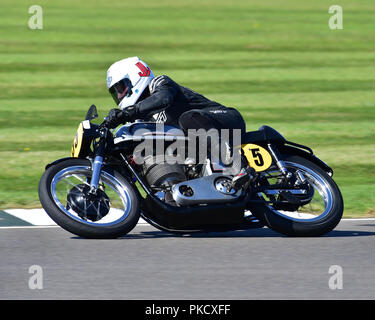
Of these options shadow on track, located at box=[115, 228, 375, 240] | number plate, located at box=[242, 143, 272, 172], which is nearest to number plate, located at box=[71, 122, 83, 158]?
shadow on track, located at box=[115, 228, 375, 240]

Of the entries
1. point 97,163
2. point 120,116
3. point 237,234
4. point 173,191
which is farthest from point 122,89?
point 237,234

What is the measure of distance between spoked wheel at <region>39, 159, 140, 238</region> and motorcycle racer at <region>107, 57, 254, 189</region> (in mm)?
473

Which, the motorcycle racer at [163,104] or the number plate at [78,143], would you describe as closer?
the number plate at [78,143]

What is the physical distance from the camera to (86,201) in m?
7.44

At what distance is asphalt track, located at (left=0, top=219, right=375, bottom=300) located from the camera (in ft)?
19.4

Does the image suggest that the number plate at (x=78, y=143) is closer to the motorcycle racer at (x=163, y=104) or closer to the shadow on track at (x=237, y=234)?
the motorcycle racer at (x=163, y=104)

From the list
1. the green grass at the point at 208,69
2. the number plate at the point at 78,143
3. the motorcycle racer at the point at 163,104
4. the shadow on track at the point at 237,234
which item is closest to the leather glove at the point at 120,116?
the motorcycle racer at the point at 163,104

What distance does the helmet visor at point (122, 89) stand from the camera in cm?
788

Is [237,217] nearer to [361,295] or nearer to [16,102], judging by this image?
[361,295]

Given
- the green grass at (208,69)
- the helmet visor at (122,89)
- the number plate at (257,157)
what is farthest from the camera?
the green grass at (208,69)

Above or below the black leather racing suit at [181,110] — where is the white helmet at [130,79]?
above

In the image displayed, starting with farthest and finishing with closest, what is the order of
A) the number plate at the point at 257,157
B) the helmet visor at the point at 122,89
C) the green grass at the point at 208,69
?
the green grass at the point at 208,69 < the helmet visor at the point at 122,89 < the number plate at the point at 257,157

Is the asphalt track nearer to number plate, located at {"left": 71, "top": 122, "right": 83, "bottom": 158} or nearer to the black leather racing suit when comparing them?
number plate, located at {"left": 71, "top": 122, "right": 83, "bottom": 158}

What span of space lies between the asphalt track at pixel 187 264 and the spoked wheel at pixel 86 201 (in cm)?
13
